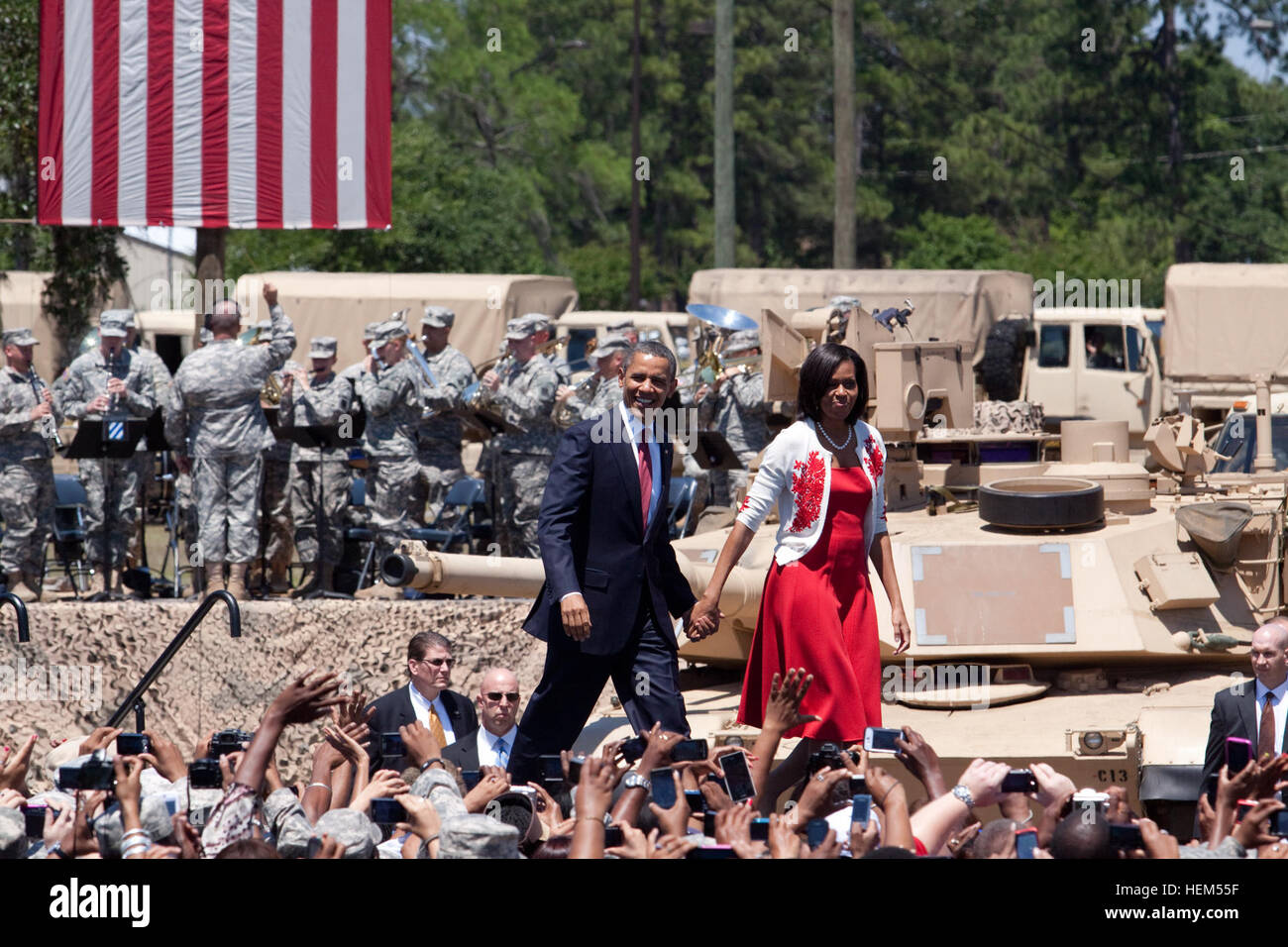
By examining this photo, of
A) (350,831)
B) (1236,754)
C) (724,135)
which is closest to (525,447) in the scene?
(1236,754)

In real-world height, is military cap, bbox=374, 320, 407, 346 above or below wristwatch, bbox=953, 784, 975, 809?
above

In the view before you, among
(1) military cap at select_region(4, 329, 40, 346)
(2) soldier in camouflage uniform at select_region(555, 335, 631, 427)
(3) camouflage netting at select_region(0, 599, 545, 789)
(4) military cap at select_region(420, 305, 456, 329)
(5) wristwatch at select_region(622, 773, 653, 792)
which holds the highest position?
(4) military cap at select_region(420, 305, 456, 329)

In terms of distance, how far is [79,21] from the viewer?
42.2ft

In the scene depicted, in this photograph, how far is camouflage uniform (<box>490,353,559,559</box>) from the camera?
1243 centimetres

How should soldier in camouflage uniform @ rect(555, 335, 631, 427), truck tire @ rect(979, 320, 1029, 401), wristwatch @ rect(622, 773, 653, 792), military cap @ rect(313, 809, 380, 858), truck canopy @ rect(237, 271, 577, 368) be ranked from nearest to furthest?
military cap @ rect(313, 809, 380, 858)
wristwatch @ rect(622, 773, 653, 792)
soldier in camouflage uniform @ rect(555, 335, 631, 427)
truck tire @ rect(979, 320, 1029, 401)
truck canopy @ rect(237, 271, 577, 368)

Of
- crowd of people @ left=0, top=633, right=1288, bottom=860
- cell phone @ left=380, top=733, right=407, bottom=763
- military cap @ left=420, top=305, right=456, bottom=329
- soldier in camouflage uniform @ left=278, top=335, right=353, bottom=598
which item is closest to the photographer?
crowd of people @ left=0, top=633, right=1288, bottom=860

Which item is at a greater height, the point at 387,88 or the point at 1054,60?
the point at 1054,60

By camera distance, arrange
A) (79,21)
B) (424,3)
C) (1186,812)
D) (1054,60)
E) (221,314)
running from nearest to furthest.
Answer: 1. (1186,812)
2. (221,314)
3. (79,21)
4. (1054,60)
5. (424,3)

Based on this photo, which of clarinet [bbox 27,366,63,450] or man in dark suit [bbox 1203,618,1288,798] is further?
clarinet [bbox 27,366,63,450]

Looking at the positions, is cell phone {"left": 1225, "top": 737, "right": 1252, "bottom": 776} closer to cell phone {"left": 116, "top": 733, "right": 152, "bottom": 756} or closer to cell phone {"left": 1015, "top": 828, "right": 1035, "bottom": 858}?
cell phone {"left": 1015, "top": 828, "right": 1035, "bottom": 858}

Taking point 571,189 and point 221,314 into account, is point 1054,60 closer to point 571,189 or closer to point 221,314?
point 571,189

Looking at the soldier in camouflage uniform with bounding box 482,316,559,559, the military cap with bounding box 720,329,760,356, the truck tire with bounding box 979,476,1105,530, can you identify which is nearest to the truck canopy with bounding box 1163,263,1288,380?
the military cap with bounding box 720,329,760,356
